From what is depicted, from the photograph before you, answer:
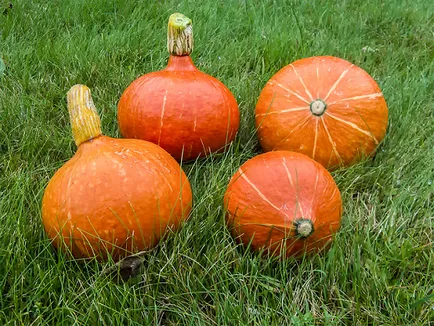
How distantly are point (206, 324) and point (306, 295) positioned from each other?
0.39m

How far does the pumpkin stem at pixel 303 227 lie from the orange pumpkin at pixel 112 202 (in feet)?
1.56

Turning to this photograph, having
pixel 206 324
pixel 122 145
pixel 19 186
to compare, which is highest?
pixel 122 145

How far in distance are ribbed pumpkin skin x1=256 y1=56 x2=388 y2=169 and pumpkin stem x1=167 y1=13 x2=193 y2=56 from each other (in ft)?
1.67

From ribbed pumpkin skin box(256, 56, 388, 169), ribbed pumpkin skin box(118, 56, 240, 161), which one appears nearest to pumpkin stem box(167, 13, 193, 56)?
ribbed pumpkin skin box(118, 56, 240, 161)

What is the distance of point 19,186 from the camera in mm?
2143

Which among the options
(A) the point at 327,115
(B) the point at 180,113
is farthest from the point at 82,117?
(A) the point at 327,115

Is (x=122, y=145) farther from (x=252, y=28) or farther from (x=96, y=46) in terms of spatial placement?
(x=252, y=28)

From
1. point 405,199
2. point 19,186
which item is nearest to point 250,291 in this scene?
point 405,199

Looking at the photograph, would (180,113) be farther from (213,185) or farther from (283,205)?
(283,205)

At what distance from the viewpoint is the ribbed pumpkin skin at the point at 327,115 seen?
7.91ft

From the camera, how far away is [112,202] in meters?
1.87

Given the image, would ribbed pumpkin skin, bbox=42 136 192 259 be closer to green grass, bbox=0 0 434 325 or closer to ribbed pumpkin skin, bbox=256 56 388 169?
green grass, bbox=0 0 434 325

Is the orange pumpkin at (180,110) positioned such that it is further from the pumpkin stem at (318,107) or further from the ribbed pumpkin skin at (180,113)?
the pumpkin stem at (318,107)

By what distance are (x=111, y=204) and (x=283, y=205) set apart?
26.3 inches
